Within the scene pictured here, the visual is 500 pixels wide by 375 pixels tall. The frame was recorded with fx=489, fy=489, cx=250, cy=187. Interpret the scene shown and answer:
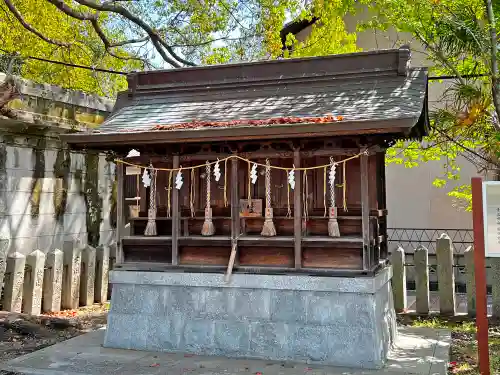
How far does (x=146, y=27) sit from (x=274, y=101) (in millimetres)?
7362

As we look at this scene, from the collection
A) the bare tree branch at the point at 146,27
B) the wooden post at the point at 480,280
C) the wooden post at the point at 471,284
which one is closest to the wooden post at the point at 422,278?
the wooden post at the point at 471,284

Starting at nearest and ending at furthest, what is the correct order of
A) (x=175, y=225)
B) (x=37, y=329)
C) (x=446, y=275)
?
(x=175, y=225), (x=37, y=329), (x=446, y=275)

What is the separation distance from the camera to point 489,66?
9375 millimetres

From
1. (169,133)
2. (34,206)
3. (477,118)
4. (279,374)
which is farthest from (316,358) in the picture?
(34,206)

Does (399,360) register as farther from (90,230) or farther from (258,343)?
(90,230)

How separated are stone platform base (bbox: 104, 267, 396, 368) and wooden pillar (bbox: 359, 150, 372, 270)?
35 centimetres

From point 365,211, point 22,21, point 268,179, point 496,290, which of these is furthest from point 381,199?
point 22,21

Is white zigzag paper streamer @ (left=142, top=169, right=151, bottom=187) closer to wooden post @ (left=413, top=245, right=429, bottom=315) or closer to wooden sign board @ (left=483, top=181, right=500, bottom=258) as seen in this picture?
wooden sign board @ (left=483, top=181, right=500, bottom=258)

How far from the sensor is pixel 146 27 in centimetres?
1488

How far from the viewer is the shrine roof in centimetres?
761

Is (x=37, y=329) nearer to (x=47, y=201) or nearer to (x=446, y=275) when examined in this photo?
(x=47, y=201)

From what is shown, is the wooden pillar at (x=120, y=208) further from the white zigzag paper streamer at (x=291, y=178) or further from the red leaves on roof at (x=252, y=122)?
the white zigzag paper streamer at (x=291, y=178)

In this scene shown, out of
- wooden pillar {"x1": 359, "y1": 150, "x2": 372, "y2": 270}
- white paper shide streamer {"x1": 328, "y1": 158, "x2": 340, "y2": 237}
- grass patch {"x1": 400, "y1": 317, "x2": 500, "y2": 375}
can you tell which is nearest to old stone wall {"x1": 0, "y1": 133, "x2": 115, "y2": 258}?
white paper shide streamer {"x1": 328, "y1": 158, "x2": 340, "y2": 237}

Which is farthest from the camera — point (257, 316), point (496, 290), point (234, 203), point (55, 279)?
point (55, 279)
